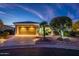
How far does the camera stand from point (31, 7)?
8.74ft

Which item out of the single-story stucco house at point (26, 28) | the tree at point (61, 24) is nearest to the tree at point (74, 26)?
the tree at point (61, 24)

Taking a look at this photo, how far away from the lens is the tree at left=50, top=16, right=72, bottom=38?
8.73ft

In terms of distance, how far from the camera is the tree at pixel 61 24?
2660mm

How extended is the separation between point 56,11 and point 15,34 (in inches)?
22.3

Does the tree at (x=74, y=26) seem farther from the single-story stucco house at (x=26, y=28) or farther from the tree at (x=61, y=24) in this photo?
the single-story stucco house at (x=26, y=28)

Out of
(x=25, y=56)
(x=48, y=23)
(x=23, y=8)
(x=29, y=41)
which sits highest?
(x=23, y=8)

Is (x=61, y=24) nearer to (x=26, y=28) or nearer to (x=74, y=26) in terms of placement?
(x=74, y=26)

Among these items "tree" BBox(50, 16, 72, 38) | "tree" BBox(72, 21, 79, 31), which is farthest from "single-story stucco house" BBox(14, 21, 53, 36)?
"tree" BBox(72, 21, 79, 31)

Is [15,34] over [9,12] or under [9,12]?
under

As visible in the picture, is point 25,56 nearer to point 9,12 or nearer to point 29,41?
point 29,41

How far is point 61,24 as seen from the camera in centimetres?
268

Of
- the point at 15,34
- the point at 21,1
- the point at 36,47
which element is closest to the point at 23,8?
the point at 21,1

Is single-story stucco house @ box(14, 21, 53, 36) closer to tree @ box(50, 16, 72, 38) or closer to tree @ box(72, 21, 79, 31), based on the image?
tree @ box(50, 16, 72, 38)

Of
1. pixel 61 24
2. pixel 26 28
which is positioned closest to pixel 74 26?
pixel 61 24
